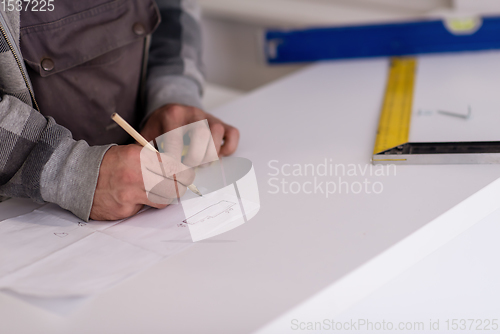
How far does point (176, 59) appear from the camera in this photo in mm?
1192

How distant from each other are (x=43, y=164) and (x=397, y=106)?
31.4 inches

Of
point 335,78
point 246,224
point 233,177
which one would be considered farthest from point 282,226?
point 335,78

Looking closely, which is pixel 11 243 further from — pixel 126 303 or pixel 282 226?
pixel 282 226

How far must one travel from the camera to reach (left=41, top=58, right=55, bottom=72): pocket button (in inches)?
36.3

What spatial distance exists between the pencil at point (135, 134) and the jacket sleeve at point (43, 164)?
2.0 inches

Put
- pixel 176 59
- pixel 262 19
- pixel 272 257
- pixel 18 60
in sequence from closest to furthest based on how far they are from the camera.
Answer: pixel 272 257 < pixel 18 60 < pixel 176 59 < pixel 262 19

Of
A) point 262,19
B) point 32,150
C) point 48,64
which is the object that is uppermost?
point 262,19

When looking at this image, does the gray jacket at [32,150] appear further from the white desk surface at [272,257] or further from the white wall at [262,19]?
the white wall at [262,19]

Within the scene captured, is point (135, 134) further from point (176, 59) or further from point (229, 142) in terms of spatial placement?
point (176, 59)

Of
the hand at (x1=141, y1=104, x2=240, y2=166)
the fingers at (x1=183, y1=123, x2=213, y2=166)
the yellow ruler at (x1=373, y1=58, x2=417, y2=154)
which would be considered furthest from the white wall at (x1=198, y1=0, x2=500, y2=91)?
the fingers at (x1=183, y1=123, x2=213, y2=166)

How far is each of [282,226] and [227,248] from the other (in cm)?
9

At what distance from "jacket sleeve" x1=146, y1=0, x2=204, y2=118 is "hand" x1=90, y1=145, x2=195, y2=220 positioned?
1.14ft

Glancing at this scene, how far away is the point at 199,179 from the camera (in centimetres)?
82

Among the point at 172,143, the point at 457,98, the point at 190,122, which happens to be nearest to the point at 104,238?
the point at 172,143
